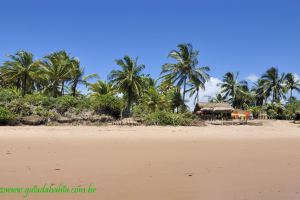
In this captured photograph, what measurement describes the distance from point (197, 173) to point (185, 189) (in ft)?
4.61

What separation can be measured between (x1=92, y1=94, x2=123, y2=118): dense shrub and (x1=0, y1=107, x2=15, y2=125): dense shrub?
6020 millimetres

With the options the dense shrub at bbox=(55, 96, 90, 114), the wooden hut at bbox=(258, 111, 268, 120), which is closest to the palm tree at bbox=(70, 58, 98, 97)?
the dense shrub at bbox=(55, 96, 90, 114)

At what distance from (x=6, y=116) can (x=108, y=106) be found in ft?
24.3

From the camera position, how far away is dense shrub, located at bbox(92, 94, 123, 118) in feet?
77.4

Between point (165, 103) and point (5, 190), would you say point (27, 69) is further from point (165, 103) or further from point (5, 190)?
point (5, 190)

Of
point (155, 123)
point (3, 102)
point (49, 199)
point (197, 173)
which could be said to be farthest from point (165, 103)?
point (49, 199)

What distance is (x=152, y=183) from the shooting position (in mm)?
5809

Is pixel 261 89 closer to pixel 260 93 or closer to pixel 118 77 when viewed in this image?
pixel 260 93

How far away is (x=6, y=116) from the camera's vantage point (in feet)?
63.6

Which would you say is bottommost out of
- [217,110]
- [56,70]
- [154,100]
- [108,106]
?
[108,106]

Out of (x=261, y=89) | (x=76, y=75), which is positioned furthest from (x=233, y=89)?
(x=76, y=75)

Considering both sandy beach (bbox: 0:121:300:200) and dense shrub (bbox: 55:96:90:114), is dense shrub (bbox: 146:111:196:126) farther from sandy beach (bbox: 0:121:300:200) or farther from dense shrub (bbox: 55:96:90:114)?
sandy beach (bbox: 0:121:300:200)

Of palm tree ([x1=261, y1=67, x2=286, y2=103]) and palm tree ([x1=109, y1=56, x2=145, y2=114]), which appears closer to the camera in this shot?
palm tree ([x1=109, y1=56, x2=145, y2=114])

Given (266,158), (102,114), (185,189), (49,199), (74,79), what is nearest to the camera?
(49,199)
